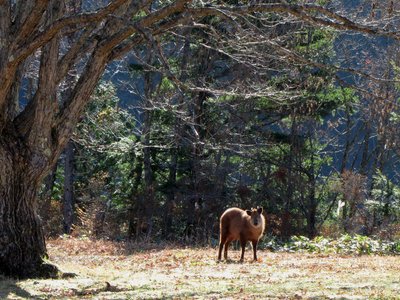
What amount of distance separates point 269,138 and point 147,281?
743 inches

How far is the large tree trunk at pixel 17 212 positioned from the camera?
11953 mm

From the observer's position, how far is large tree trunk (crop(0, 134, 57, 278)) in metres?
12.0

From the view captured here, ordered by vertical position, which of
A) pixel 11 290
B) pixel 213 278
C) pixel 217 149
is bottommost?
pixel 11 290

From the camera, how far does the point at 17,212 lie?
12.1 meters

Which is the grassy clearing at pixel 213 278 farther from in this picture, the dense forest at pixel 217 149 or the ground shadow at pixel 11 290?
the dense forest at pixel 217 149

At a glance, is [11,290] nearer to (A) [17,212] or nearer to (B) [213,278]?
(A) [17,212]

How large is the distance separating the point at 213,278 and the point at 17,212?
10.5ft

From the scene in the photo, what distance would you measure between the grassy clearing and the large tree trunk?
47 centimetres

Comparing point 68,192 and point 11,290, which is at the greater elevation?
point 68,192

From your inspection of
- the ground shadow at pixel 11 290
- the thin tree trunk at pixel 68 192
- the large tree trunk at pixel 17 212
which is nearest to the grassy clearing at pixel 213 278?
the ground shadow at pixel 11 290

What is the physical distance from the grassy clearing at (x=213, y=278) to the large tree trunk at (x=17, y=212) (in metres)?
0.47

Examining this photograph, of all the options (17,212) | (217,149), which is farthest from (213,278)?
(217,149)

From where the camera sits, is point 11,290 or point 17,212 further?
point 17,212

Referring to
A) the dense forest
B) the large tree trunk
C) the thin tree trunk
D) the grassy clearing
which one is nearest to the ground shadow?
the grassy clearing
